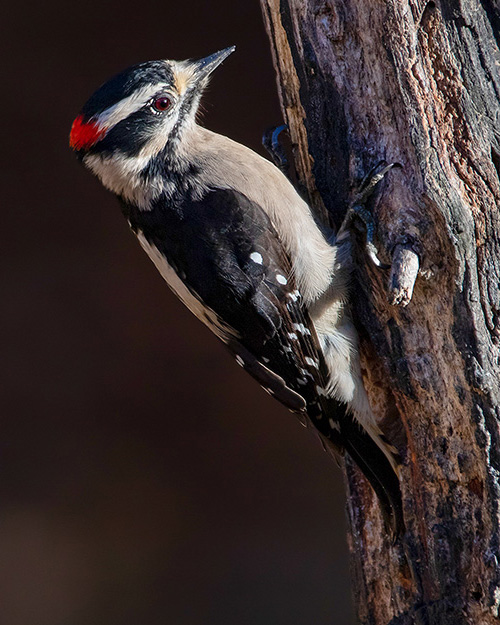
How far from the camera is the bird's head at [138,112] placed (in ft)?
8.48

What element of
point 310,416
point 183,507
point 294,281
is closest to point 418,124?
point 294,281

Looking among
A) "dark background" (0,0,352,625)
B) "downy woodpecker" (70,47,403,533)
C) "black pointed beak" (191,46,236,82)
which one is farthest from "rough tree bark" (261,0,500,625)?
"dark background" (0,0,352,625)

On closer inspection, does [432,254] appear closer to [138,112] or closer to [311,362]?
[311,362]

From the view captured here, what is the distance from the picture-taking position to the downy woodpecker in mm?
2541

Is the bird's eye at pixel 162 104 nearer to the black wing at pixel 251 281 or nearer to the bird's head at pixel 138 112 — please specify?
the bird's head at pixel 138 112

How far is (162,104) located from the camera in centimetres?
268

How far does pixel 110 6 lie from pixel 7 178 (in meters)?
1.46

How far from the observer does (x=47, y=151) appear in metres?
5.91

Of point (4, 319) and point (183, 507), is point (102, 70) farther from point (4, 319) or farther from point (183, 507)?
point (183, 507)

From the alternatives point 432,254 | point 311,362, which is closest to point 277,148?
point 311,362

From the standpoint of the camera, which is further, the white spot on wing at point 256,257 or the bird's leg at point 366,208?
the white spot on wing at point 256,257

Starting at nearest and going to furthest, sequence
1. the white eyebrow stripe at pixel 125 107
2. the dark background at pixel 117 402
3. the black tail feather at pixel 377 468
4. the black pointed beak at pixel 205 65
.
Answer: the black tail feather at pixel 377 468 → the white eyebrow stripe at pixel 125 107 → the black pointed beak at pixel 205 65 → the dark background at pixel 117 402

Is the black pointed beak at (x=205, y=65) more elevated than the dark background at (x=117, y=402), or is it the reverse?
the black pointed beak at (x=205, y=65)

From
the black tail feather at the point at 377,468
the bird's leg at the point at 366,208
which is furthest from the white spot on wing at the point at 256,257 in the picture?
the black tail feather at the point at 377,468
